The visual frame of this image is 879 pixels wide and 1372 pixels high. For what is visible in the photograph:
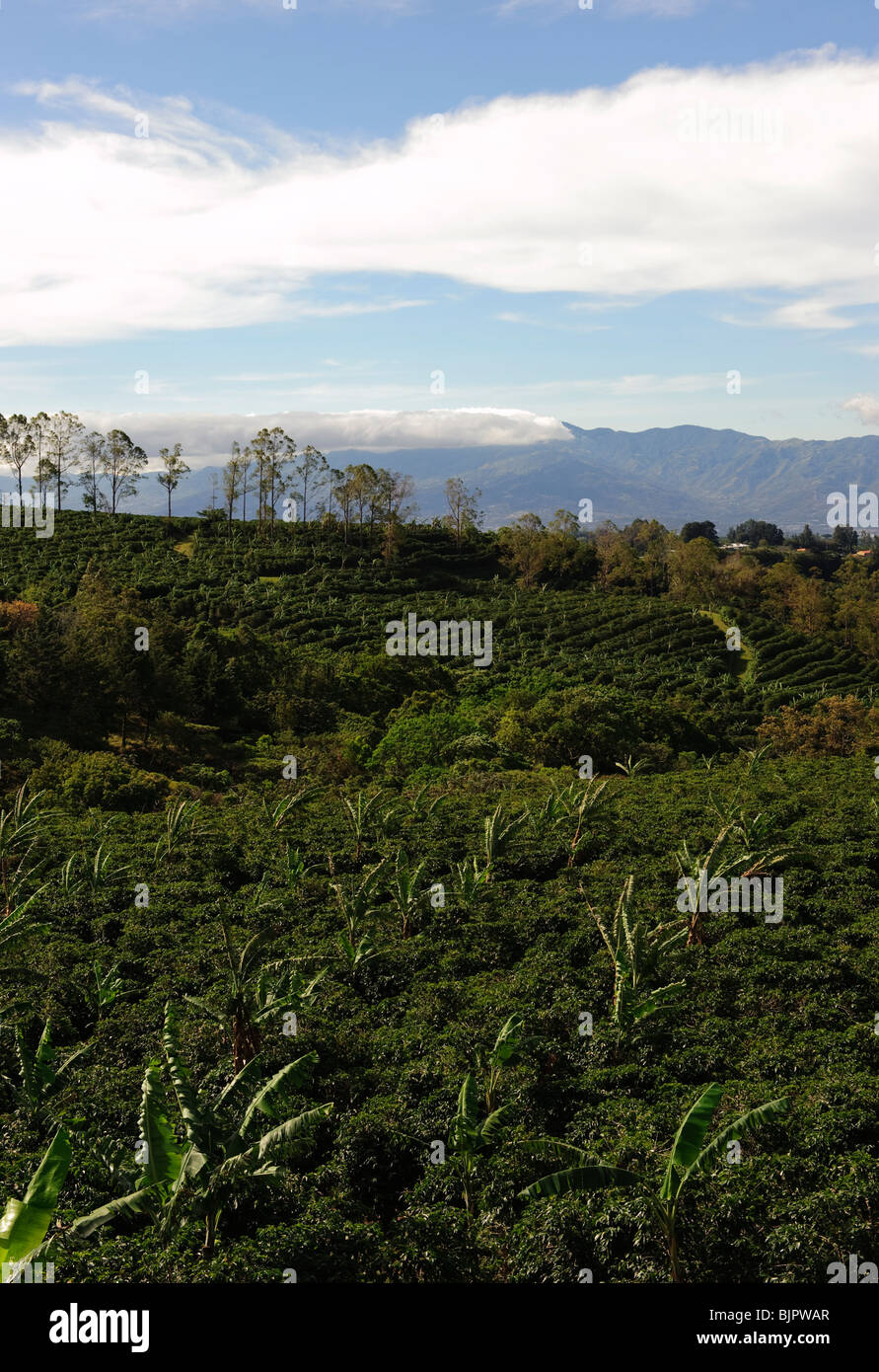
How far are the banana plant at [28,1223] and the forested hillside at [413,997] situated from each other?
0.03 meters

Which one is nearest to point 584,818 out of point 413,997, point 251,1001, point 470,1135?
point 413,997

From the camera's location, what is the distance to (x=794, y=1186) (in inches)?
327

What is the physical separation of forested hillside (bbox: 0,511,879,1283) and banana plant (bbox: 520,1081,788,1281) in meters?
0.04

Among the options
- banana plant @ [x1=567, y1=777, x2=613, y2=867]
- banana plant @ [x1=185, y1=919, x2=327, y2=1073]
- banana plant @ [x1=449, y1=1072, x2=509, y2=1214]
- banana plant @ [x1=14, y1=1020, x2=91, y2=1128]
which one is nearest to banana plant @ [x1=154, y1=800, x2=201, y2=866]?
banana plant @ [x1=185, y1=919, x2=327, y2=1073]

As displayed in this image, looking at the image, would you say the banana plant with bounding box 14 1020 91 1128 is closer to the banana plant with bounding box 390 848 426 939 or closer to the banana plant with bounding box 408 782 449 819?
the banana plant with bounding box 390 848 426 939

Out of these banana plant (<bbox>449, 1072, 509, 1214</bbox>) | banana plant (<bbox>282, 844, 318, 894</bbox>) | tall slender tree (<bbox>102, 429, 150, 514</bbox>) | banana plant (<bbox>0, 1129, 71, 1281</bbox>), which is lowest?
banana plant (<bbox>449, 1072, 509, 1214</bbox>)

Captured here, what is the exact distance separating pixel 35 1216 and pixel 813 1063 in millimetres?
8647

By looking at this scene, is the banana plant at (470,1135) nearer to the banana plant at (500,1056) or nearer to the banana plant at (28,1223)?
the banana plant at (500,1056)

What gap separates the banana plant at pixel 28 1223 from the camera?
6355 mm

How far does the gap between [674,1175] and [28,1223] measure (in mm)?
5320

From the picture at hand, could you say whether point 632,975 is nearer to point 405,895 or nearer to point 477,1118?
point 477,1118

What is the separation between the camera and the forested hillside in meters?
7.72

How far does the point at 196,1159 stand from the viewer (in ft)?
25.2
